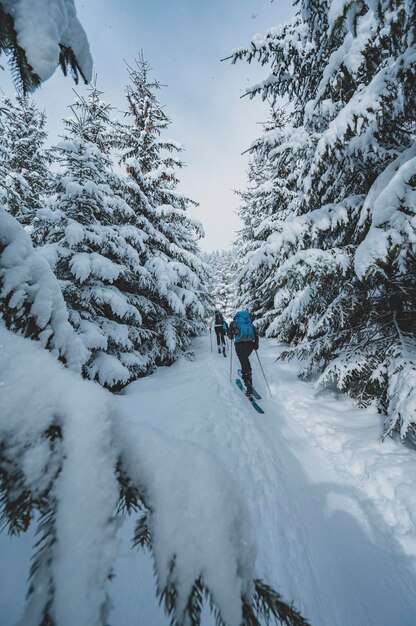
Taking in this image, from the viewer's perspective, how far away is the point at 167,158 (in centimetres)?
1176

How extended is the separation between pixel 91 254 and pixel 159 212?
4848 millimetres

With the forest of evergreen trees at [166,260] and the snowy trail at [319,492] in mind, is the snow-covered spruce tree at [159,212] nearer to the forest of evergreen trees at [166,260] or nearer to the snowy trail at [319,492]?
the forest of evergreen trees at [166,260]

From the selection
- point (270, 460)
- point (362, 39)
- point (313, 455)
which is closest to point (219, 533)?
point (270, 460)

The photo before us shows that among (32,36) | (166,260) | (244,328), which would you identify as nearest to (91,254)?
(166,260)

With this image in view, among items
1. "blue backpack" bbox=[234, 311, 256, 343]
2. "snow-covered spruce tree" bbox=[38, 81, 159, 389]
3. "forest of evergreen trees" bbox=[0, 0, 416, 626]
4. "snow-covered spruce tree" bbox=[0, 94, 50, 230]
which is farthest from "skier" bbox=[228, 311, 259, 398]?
"snow-covered spruce tree" bbox=[0, 94, 50, 230]

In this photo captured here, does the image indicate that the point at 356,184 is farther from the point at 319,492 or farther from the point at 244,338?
the point at 319,492

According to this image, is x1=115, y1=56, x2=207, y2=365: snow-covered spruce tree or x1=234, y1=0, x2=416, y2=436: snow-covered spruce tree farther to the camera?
x1=115, y1=56, x2=207, y2=365: snow-covered spruce tree

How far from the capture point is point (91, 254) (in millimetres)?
7004

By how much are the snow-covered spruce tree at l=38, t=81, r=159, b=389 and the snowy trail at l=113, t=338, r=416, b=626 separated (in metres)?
1.47

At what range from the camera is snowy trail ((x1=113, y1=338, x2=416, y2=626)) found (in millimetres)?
2516

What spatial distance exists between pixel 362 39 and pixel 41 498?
226 inches

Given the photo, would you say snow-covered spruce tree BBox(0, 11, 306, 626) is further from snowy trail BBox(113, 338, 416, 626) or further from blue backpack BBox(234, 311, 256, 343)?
blue backpack BBox(234, 311, 256, 343)

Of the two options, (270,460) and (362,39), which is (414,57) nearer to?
(362,39)

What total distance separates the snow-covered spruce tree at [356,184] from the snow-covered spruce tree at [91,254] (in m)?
4.49
